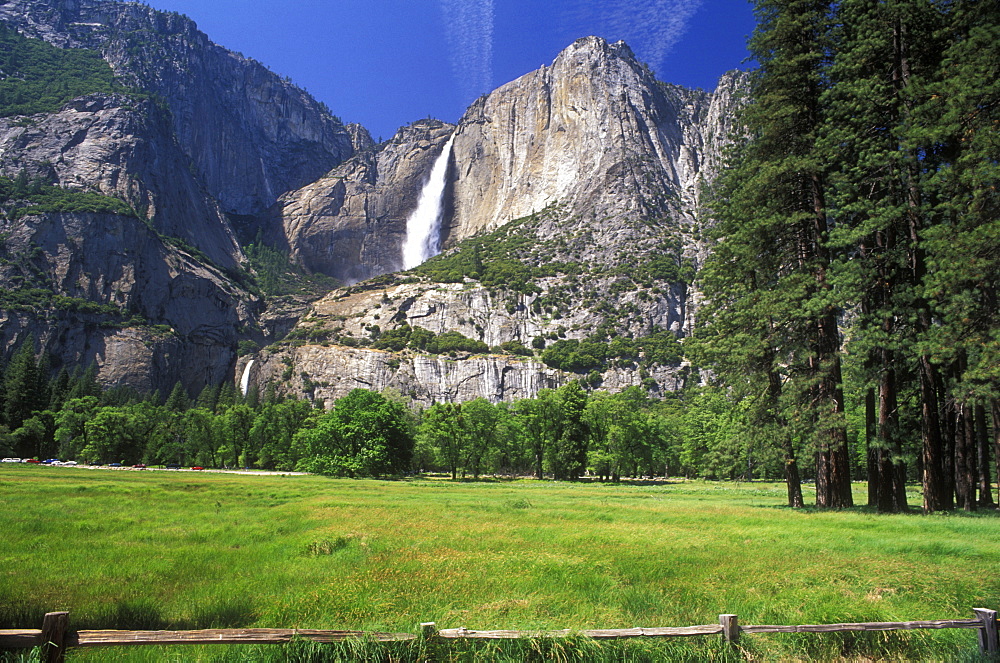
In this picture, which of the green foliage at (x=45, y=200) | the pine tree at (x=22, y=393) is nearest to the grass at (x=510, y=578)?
the pine tree at (x=22, y=393)

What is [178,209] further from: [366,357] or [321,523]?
[321,523]

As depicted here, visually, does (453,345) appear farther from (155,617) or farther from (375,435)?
(155,617)

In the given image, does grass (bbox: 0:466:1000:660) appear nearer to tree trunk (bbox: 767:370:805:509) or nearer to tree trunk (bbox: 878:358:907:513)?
tree trunk (bbox: 878:358:907:513)

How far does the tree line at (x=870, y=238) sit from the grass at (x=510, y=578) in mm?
4225

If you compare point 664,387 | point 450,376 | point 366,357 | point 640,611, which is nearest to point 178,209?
point 366,357

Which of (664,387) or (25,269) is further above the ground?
(25,269)

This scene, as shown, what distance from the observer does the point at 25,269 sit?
440ft

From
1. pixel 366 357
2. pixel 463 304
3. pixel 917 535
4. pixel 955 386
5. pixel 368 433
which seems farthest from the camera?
pixel 463 304

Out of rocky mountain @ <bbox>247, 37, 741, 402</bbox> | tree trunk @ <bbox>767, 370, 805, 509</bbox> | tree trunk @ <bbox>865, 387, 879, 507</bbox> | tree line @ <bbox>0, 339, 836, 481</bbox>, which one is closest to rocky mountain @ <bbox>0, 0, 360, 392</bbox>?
rocky mountain @ <bbox>247, 37, 741, 402</bbox>

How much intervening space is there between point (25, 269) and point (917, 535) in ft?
575

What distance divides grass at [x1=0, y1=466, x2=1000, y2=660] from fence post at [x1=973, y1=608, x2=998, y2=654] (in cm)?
40

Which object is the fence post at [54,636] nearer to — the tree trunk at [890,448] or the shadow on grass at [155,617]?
the shadow on grass at [155,617]

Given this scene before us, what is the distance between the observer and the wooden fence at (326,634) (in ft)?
19.0

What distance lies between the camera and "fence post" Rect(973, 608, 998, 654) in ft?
23.0
